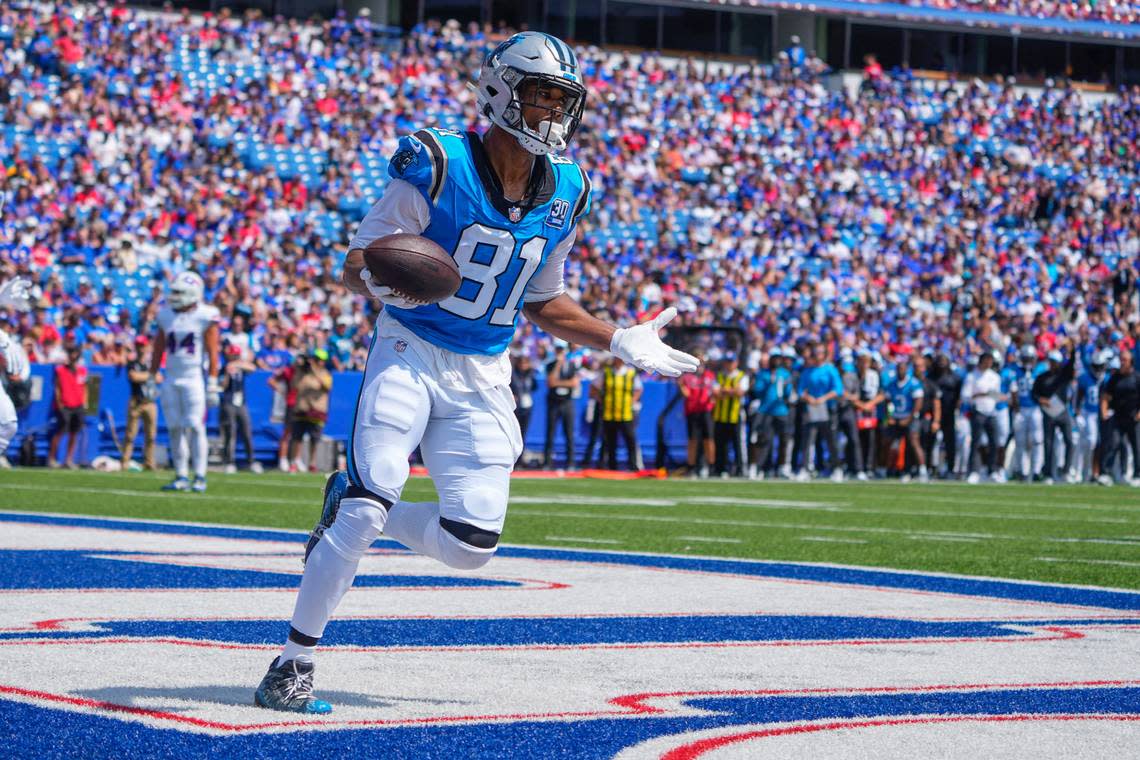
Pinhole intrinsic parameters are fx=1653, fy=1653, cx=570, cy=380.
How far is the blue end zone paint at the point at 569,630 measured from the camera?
18.0 ft

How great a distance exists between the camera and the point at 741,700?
4.41 meters

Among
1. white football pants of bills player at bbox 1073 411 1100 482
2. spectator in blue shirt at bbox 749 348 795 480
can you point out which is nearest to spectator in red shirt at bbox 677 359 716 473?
spectator in blue shirt at bbox 749 348 795 480

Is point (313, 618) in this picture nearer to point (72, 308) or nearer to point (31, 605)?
point (31, 605)

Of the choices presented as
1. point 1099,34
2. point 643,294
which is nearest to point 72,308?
point 643,294

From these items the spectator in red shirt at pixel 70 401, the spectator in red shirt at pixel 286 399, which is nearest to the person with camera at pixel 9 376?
the spectator in red shirt at pixel 70 401

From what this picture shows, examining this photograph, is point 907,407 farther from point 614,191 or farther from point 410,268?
point 410,268

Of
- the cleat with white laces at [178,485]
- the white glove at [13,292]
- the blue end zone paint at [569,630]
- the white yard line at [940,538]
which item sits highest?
the white glove at [13,292]

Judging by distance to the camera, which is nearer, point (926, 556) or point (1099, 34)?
point (926, 556)

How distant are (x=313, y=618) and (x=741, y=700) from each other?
3.79ft

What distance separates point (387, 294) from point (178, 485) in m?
10.4

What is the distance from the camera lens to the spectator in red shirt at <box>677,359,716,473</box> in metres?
20.9

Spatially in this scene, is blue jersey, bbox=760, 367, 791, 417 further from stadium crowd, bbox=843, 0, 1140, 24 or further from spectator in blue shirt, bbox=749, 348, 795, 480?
stadium crowd, bbox=843, 0, 1140, 24

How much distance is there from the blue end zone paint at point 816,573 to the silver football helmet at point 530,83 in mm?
3676

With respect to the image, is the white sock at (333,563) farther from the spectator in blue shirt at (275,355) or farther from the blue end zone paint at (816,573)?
the spectator in blue shirt at (275,355)
